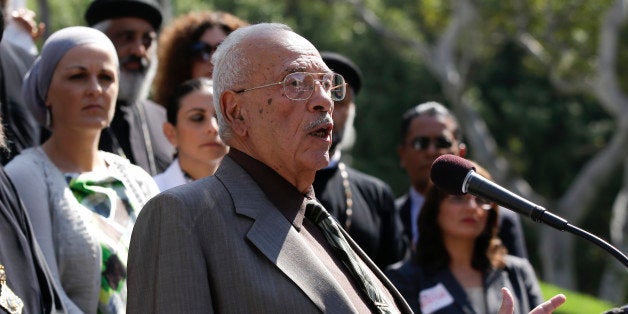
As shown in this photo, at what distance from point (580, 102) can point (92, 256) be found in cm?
2577

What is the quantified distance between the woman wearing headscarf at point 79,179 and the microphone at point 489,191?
158 cm

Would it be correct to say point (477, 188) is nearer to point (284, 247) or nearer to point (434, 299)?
point (284, 247)

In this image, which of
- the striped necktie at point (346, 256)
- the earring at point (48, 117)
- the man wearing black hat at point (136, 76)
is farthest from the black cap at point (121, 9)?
the striped necktie at point (346, 256)

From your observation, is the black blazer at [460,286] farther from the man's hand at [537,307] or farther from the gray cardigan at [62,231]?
the man's hand at [537,307]

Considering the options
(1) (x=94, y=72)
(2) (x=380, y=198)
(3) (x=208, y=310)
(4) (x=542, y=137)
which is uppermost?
(1) (x=94, y=72)

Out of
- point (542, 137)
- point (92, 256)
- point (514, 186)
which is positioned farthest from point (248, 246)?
point (542, 137)

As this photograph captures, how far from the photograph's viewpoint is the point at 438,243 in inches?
247

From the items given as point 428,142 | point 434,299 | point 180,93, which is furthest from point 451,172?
point 428,142

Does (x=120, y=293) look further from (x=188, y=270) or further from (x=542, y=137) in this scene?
(x=542, y=137)

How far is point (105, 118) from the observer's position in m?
5.23

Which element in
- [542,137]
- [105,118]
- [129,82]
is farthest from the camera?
[542,137]

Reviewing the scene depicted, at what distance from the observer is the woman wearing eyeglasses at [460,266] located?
239 inches

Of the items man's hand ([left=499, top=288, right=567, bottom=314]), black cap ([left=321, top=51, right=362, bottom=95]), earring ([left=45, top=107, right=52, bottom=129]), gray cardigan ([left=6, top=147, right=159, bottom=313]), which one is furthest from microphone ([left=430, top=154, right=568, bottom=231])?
black cap ([left=321, top=51, right=362, bottom=95])

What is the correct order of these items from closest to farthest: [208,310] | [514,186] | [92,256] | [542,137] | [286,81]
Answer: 1. [208,310]
2. [286,81]
3. [92,256]
4. [514,186]
5. [542,137]
